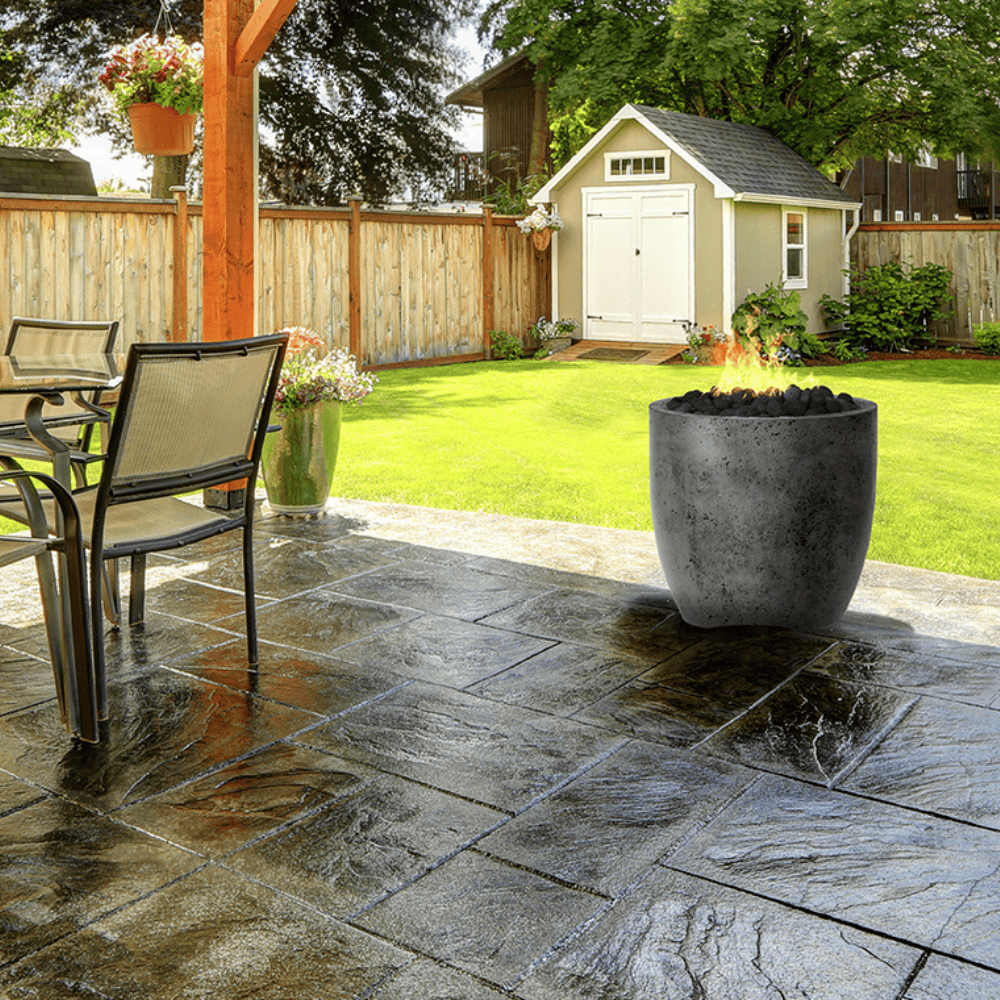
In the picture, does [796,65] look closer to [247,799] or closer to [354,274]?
[354,274]

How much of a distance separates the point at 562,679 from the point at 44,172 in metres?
12.8

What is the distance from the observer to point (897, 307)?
15.7 m

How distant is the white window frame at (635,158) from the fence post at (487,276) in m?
1.89

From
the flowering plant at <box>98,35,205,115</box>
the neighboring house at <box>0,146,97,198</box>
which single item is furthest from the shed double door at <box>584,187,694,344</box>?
the flowering plant at <box>98,35,205,115</box>

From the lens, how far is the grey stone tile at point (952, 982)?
5.72ft

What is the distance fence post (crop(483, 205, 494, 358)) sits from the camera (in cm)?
1470

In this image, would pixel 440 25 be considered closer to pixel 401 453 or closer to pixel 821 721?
pixel 401 453

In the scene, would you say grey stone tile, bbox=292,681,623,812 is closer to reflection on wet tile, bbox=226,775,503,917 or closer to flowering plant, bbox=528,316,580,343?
reflection on wet tile, bbox=226,775,503,917

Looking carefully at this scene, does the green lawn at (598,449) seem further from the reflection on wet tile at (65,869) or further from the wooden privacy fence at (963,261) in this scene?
the reflection on wet tile at (65,869)

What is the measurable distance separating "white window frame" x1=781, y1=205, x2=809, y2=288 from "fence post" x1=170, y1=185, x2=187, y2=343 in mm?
8552

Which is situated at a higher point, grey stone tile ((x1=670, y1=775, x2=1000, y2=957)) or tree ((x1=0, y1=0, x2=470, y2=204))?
tree ((x1=0, y1=0, x2=470, y2=204))

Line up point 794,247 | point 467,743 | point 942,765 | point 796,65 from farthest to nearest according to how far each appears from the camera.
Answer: point 796,65 → point 794,247 → point 467,743 → point 942,765

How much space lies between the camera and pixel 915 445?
25.6 ft

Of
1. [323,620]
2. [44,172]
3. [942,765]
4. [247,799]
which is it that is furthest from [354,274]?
[942,765]
